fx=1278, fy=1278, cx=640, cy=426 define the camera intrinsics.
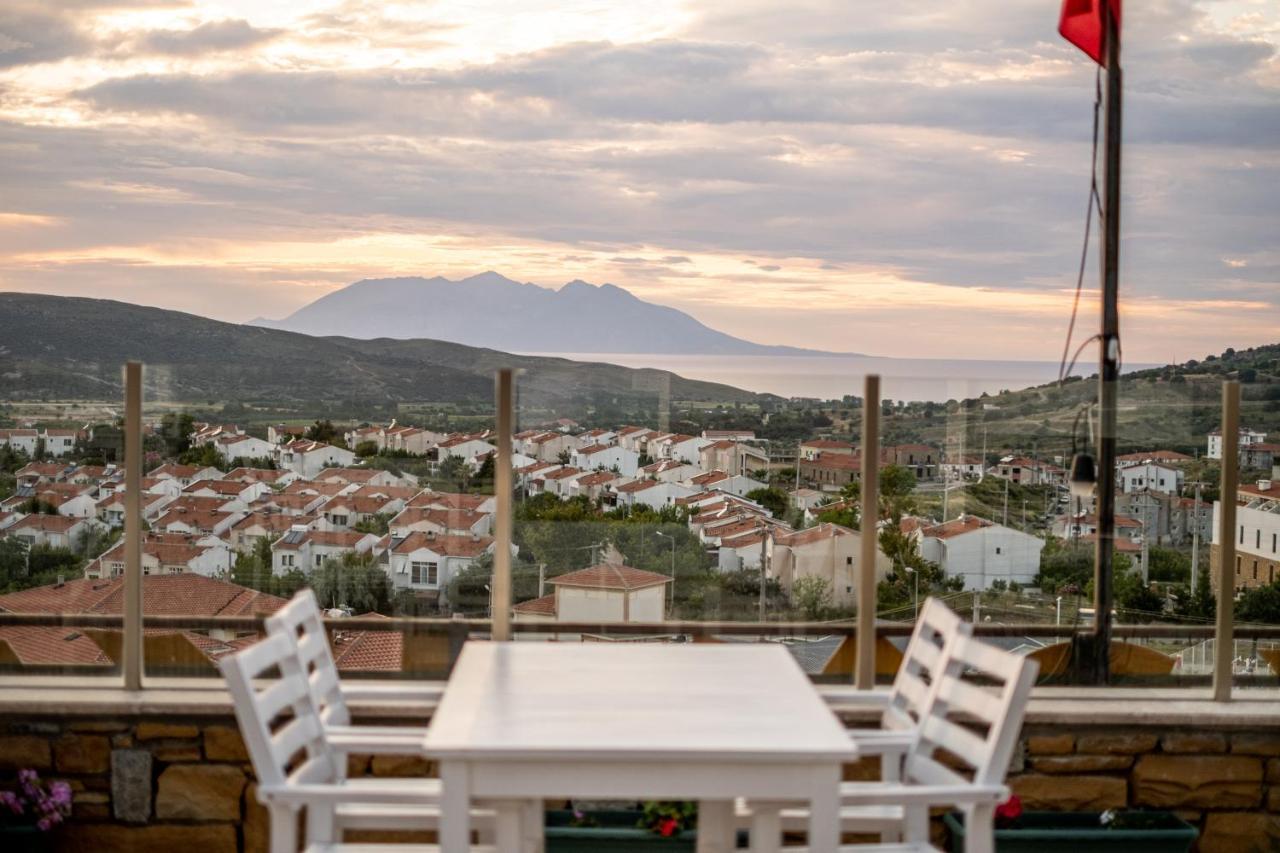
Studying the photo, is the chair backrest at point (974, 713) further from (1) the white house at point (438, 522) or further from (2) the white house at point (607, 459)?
(1) the white house at point (438, 522)

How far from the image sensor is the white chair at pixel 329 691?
300 cm

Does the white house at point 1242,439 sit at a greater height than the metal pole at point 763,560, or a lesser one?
greater

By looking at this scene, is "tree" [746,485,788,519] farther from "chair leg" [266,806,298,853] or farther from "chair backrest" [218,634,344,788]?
"chair leg" [266,806,298,853]

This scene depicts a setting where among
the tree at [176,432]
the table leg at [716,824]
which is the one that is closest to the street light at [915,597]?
the table leg at [716,824]

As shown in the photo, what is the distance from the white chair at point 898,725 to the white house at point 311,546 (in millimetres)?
1619

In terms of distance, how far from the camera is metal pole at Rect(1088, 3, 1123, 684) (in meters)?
4.18

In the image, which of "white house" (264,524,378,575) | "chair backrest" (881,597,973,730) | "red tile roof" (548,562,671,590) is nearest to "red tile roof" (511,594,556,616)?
"red tile roof" (548,562,671,590)

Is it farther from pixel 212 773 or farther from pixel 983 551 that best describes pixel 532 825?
pixel 983 551

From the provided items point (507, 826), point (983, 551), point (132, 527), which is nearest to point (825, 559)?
point (983, 551)

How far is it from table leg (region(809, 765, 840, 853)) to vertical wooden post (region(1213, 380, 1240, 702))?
7.17ft

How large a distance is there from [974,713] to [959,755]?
116 millimetres

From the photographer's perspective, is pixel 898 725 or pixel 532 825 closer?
pixel 532 825

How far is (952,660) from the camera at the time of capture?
120 inches

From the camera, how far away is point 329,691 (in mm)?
3322
